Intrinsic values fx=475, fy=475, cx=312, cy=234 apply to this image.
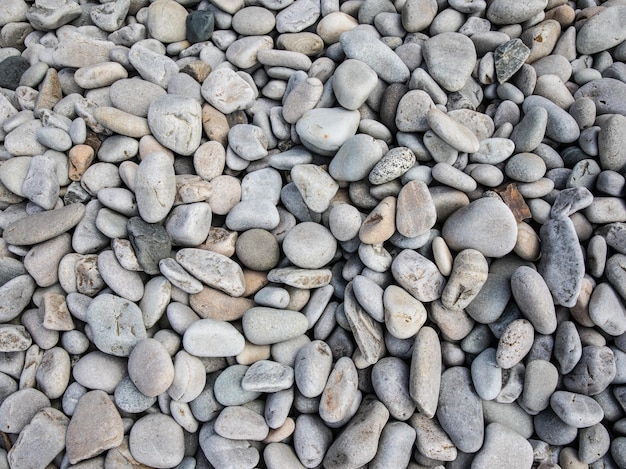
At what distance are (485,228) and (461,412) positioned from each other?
1.58ft

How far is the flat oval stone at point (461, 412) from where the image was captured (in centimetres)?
117

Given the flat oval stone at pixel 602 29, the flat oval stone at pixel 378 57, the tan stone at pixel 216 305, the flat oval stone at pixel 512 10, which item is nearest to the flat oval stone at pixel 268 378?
the tan stone at pixel 216 305

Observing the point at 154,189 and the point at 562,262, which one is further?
the point at 154,189

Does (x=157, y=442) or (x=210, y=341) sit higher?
(x=210, y=341)

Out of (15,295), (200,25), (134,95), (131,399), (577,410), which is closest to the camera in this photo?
(577,410)

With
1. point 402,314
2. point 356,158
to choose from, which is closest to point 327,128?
point 356,158

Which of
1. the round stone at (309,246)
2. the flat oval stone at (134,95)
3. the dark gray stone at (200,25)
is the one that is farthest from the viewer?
the dark gray stone at (200,25)

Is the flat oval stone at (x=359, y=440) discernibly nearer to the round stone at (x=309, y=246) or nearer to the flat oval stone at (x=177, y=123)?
the round stone at (x=309, y=246)

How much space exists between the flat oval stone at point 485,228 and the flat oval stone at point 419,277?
11 cm

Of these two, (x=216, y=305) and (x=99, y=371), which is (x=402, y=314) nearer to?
(x=216, y=305)

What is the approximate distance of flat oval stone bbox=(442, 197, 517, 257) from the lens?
1273mm

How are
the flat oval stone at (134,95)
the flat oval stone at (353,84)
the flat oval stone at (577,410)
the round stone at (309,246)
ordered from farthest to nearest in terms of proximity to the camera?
the flat oval stone at (134,95) < the flat oval stone at (353,84) < the round stone at (309,246) < the flat oval stone at (577,410)

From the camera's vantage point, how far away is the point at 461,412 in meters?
1.20

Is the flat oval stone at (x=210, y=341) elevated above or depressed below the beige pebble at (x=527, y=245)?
below
